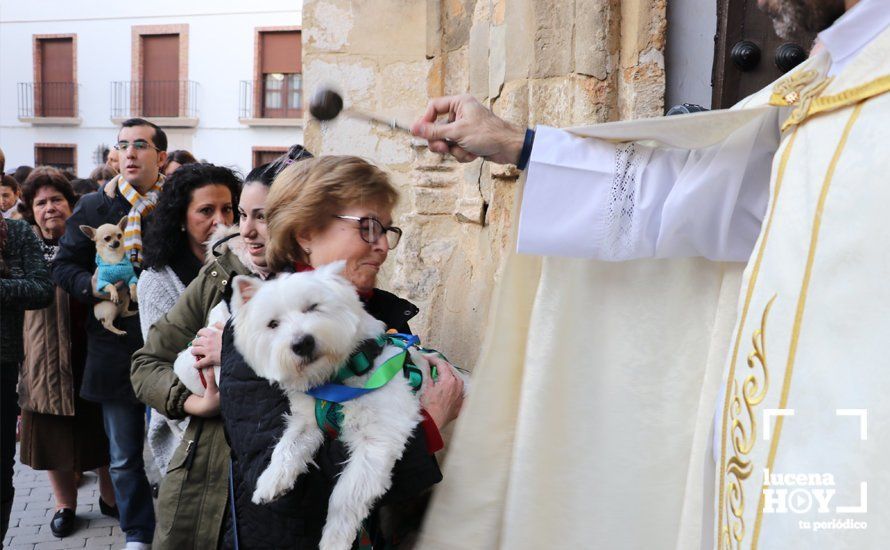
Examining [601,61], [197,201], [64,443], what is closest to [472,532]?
[601,61]

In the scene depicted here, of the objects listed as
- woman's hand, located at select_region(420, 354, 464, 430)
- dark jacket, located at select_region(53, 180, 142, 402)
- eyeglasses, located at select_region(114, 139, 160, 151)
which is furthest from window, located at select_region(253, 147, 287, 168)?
woman's hand, located at select_region(420, 354, 464, 430)

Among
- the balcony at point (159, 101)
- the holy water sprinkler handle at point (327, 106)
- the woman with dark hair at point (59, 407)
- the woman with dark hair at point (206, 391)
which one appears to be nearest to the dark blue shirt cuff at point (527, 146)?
the holy water sprinkler handle at point (327, 106)

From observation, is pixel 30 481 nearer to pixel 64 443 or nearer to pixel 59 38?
pixel 64 443

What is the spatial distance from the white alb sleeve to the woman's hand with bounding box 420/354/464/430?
0.41m

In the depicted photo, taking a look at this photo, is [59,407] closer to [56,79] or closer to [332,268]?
[332,268]

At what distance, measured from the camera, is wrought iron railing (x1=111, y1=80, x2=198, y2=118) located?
2317 centimetres

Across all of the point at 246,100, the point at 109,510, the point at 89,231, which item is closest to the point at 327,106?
the point at 89,231

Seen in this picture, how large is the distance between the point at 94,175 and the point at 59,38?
18.9m

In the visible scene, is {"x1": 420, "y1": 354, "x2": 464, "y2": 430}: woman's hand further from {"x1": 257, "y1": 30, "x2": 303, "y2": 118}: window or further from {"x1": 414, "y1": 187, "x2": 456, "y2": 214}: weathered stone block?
{"x1": 257, "y1": 30, "x2": 303, "y2": 118}: window

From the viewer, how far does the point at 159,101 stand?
23.5 metres

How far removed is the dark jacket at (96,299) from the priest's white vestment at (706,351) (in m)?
2.87

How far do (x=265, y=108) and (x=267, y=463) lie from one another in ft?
71.4

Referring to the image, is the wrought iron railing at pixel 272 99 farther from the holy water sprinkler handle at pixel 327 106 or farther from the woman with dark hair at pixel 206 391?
the holy water sprinkler handle at pixel 327 106

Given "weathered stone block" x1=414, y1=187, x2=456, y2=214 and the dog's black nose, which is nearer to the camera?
the dog's black nose
